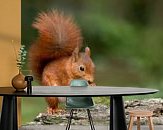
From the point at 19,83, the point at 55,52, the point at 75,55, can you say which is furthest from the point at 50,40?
the point at 19,83

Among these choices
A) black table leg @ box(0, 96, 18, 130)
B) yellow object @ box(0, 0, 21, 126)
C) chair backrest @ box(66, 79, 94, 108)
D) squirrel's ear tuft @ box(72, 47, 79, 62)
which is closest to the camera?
black table leg @ box(0, 96, 18, 130)

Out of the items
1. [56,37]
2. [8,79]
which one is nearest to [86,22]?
[56,37]

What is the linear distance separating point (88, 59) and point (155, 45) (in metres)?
1.04

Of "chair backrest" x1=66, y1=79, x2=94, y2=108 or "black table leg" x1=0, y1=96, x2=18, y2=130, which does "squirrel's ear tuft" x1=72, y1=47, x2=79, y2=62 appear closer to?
"chair backrest" x1=66, y1=79, x2=94, y2=108

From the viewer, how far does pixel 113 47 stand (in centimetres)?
564

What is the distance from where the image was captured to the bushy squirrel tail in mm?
5559

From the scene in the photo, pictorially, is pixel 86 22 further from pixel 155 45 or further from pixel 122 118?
pixel 122 118

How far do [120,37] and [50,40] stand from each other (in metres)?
1.05

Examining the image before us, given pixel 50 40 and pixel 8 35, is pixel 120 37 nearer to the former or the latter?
pixel 50 40

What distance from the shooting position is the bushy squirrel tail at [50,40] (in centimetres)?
556

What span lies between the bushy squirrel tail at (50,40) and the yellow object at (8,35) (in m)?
0.27

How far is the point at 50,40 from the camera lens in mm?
5555

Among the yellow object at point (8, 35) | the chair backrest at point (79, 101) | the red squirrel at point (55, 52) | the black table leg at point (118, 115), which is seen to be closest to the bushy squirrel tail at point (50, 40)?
the red squirrel at point (55, 52)

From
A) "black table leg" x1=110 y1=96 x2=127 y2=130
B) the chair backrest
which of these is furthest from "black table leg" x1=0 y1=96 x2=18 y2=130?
the chair backrest
